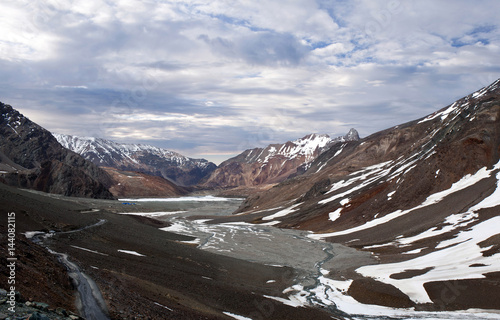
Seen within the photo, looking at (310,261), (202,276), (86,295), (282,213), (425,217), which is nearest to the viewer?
(86,295)

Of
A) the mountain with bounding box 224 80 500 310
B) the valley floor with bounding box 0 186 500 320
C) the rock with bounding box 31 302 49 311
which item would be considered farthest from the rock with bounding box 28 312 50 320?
the mountain with bounding box 224 80 500 310

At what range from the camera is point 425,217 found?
61031 mm

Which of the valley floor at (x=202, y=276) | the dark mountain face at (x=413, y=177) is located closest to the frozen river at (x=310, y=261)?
the valley floor at (x=202, y=276)

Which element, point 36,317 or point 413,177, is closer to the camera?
point 36,317

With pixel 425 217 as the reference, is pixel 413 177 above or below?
above

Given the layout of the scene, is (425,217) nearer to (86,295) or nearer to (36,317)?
(86,295)

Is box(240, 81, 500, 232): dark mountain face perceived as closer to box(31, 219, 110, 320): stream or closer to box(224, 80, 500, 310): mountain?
box(224, 80, 500, 310): mountain

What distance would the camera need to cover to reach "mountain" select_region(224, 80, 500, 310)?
3180cm

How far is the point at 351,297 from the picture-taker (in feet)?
106

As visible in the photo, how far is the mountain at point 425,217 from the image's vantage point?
31.8m

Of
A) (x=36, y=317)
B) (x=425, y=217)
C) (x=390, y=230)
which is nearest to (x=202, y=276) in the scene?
(x=36, y=317)

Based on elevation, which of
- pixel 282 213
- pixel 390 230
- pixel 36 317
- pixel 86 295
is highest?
pixel 36 317

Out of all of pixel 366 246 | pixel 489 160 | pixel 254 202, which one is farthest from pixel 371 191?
pixel 254 202

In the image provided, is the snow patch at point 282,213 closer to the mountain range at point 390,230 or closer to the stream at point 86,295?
the mountain range at point 390,230
